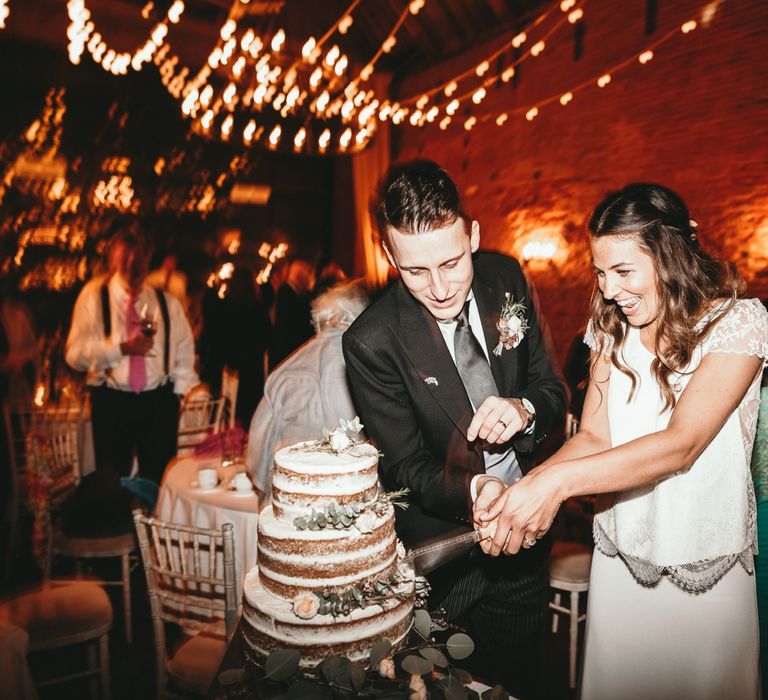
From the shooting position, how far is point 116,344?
477 centimetres

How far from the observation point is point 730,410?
1730 millimetres

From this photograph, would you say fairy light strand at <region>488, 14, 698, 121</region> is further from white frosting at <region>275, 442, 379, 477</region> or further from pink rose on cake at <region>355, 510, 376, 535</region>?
pink rose on cake at <region>355, 510, 376, 535</region>

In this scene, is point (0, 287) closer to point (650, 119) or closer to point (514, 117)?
point (514, 117)

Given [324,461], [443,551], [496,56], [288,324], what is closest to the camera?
[324,461]

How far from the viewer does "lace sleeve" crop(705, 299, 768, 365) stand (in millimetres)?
1725

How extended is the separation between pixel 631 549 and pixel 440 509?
1.95 feet

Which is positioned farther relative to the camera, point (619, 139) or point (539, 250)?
point (539, 250)

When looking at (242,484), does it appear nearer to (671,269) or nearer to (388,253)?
(388,253)

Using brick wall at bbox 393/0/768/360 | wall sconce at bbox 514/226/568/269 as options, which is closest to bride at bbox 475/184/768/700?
brick wall at bbox 393/0/768/360

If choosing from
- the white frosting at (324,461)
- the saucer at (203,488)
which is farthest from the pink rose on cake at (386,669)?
the saucer at (203,488)

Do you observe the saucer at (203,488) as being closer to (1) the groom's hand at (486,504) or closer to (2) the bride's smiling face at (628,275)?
(1) the groom's hand at (486,504)

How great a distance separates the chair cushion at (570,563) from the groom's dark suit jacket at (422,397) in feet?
5.05

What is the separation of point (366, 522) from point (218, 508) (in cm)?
215

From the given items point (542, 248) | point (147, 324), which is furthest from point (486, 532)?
point (542, 248)
